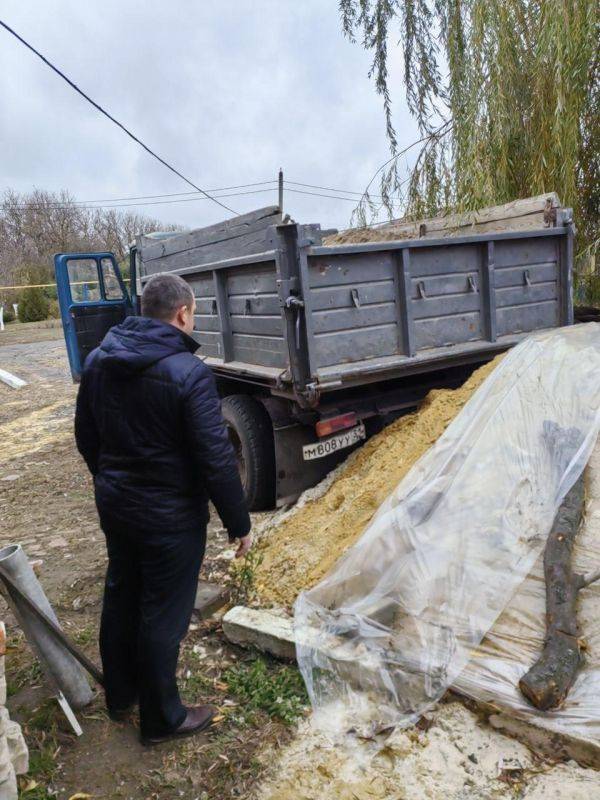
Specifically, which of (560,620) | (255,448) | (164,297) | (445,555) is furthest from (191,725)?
(255,448)

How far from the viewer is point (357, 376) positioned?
13.0ft

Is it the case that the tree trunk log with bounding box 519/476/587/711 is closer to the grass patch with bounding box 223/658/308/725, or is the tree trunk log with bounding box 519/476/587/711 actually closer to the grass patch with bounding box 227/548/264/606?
the grass patch with bounding box 223/658/308/725

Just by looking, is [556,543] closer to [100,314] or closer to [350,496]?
[350,496]

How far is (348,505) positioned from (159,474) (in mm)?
1650

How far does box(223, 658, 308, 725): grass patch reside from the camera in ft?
8.63

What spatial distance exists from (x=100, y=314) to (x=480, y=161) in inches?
193

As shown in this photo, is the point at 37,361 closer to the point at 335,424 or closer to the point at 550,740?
the point at 335,424

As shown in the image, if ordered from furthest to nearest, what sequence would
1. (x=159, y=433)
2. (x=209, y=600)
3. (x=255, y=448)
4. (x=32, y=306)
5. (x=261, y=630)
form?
(x=32, y=306), (x=255, y=448), (x=209, y=600), (x=261, y=630), (x=159, y=433)

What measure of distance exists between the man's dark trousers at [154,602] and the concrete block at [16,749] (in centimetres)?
48

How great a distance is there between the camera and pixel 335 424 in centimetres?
423

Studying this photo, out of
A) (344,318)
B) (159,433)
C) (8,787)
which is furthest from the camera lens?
(344,318)

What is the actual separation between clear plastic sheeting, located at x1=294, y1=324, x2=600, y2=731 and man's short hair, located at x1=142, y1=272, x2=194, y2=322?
4.88ft

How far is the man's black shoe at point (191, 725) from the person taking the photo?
2531mm

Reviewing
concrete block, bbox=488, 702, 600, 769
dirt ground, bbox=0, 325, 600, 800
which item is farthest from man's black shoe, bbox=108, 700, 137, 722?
concrete block, bbox=488, 702, 600, 769
